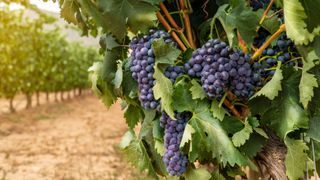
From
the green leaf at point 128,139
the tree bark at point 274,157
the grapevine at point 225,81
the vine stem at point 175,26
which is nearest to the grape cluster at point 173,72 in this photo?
the grapevine at point 225,81

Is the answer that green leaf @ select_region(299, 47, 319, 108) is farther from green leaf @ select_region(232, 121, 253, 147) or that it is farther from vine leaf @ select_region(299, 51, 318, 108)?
green leaf @ select_region(232, 121, 253, 147)

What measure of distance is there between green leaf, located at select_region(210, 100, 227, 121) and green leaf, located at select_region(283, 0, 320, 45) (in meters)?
0.46

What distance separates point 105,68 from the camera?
2.31m

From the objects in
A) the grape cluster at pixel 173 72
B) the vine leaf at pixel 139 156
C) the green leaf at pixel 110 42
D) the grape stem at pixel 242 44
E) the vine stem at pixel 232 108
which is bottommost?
the vine leaf at pixel 139 156

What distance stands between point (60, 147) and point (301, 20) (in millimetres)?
11569

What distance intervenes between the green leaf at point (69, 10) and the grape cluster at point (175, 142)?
0.55 meters

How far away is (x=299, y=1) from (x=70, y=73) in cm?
2852

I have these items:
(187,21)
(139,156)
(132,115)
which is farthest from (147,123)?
(187,21)

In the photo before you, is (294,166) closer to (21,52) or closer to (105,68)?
(105,68)

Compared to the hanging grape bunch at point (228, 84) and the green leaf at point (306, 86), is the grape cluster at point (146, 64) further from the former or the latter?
the green leaf at point (306, 86)

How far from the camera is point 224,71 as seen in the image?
5.95ft

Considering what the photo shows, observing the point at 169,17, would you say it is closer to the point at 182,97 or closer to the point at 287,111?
the point at 182,97

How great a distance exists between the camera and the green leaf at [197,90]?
1.90 metres

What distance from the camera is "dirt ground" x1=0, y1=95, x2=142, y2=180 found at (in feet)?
30.4
